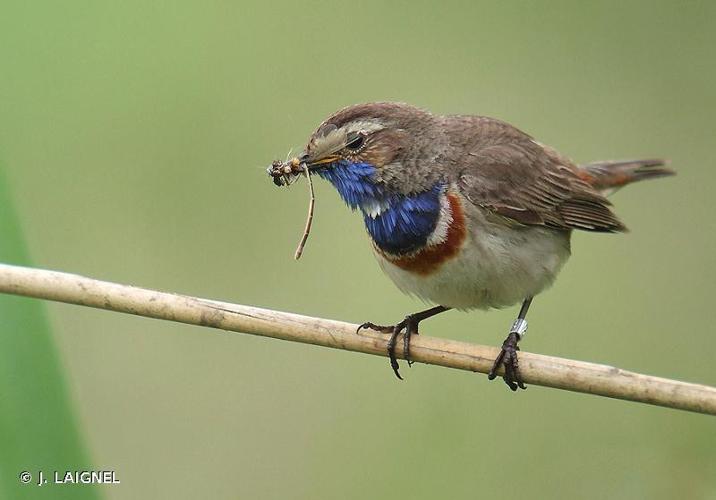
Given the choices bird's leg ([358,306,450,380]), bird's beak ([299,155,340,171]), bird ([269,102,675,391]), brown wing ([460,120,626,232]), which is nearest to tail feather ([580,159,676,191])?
brown wing ([460,120,626,232])

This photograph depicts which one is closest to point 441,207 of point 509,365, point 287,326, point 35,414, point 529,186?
point 529,186

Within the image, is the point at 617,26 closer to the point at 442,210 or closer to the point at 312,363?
the point at 312,363

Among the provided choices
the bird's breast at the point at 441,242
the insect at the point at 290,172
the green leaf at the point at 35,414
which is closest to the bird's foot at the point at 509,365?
the bird's breast at the point at 441,242

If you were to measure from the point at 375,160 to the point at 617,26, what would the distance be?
13.7 ft

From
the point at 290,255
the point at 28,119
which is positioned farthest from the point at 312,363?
the point at 28,119

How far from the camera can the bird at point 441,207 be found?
4.48 metres

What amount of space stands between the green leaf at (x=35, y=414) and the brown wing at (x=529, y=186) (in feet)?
6.72

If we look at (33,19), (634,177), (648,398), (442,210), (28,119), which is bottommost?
(648,398)

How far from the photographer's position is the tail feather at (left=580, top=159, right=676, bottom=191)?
580 centimetres

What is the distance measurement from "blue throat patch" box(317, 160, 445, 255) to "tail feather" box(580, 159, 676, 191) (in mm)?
1517

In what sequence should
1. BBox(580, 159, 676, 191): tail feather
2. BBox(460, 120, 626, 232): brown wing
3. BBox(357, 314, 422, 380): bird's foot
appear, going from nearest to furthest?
BBox(357, 314, 422, 380): bird's foot → BBox(460, 120, 626, 232): brown wing → BBox(580, 159, 676, 191): tail feather

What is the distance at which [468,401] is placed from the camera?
5852mm

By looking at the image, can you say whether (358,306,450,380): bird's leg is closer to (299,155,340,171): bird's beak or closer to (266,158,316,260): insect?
(266,158,316,260): insect

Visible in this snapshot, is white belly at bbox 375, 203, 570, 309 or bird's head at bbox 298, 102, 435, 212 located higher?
bird's head at bbox 298, 102, 435, 212
